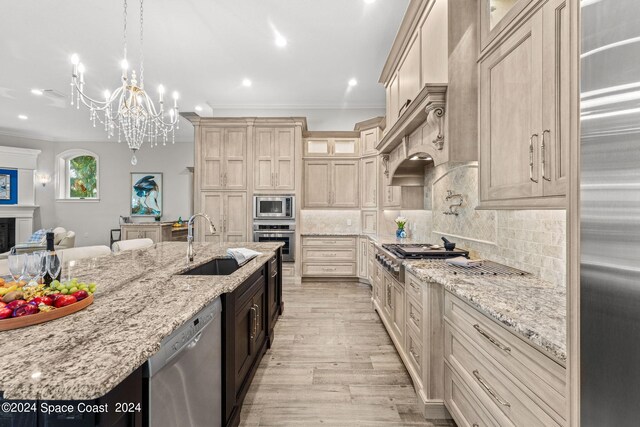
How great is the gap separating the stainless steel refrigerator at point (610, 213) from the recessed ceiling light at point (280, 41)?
3.50 m

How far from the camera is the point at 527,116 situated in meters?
1.28

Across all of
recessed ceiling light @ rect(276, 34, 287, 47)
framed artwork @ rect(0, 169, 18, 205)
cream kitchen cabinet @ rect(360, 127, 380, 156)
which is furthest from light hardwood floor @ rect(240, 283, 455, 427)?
framed artwork @ rect(0, 169, 18, 205)

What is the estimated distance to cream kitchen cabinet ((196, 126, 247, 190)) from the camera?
5.00 meters

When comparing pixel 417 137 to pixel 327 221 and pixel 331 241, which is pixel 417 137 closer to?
pixel 331 241

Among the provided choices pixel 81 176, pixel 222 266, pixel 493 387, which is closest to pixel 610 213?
pixel 493 387

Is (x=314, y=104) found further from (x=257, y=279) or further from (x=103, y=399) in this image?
(x=103, y=399)

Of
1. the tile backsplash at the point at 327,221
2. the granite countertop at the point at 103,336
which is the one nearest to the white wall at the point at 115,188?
the tile backsplash at the point at 327,221

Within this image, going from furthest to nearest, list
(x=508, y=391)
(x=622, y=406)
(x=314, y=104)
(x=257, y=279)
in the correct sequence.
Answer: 1. (x=314, y=104)
2. (x=257, y=279)
3. (x=508, y=391)
4. (x=622, y=406)

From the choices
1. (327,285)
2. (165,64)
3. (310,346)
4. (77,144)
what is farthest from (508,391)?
(77,144)

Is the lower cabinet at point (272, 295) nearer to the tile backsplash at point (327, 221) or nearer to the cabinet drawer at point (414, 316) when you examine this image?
the cabinet drawer at point (414, 316)

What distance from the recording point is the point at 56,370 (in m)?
0.70

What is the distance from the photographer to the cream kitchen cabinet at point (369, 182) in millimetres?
4996

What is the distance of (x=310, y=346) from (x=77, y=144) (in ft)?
30.5

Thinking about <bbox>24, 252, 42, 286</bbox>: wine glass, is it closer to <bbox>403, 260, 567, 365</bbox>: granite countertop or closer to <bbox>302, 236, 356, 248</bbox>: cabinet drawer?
<bbox>403, 260, 567, 365</bbox>: granite countertop
